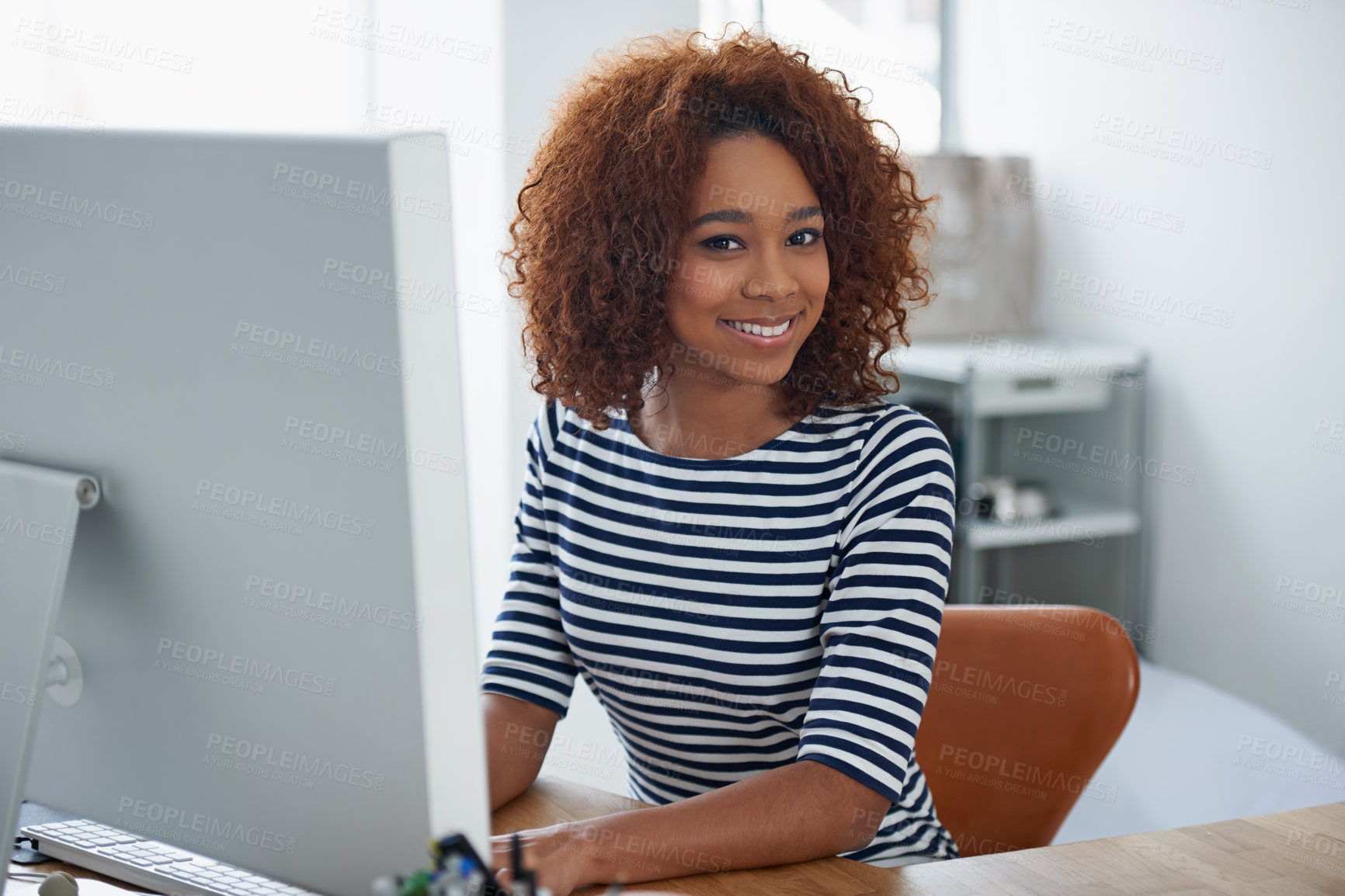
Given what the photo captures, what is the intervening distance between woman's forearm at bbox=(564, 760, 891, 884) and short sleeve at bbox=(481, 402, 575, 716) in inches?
11.4

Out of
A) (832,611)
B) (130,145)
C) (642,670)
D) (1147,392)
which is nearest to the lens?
(130,145)

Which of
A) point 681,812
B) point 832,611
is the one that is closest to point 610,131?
point 832,611

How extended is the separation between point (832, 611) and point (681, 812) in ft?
0.76

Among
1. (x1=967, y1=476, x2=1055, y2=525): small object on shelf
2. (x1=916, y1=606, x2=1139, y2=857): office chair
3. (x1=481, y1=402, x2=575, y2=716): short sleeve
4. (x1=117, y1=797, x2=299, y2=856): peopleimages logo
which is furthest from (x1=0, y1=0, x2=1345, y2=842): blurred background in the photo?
(x1=117, y1=797, x2=299, y2=856): peopleimages logo

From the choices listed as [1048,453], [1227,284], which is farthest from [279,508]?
[1048,453]

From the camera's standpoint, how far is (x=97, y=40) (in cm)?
258

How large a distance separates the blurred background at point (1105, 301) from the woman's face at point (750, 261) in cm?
164

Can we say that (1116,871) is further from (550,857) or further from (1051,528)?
(1051,528)

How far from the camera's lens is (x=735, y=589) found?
1.08 m

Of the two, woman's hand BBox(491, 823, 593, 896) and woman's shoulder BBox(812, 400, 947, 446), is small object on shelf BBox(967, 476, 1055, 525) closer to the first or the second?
woman's shoulder BBox(812, 400, 947, 446)

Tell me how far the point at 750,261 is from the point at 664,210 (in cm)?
9

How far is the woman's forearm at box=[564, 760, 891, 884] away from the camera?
2.76 feet

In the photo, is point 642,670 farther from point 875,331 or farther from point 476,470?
point 476,470

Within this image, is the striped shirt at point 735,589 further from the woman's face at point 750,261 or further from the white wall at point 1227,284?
the white wall at point 1227,284
